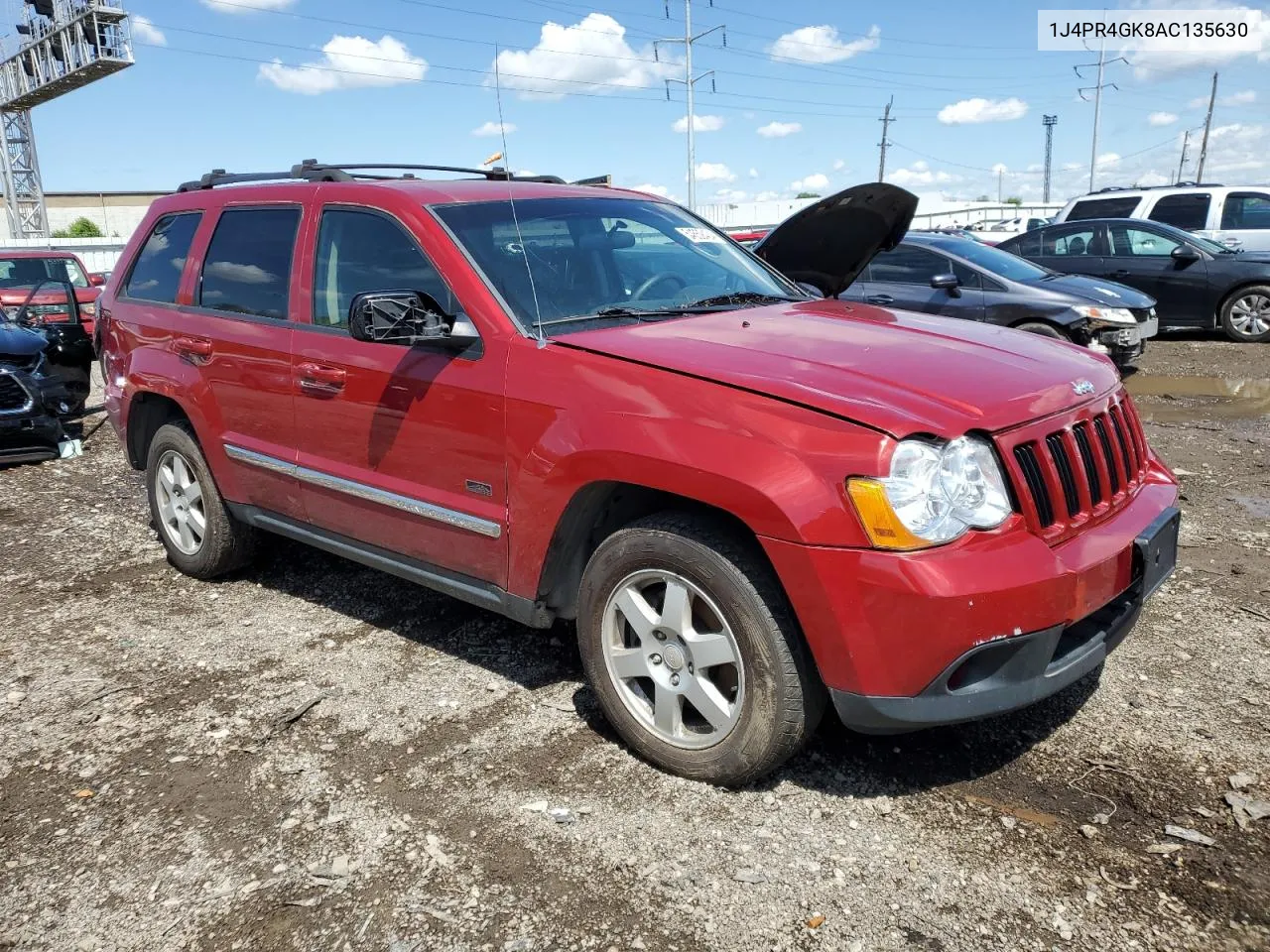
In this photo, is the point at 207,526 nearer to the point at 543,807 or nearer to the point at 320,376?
the point at 320,376

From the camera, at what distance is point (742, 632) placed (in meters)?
2.81

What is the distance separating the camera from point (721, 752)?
2982 millimetres

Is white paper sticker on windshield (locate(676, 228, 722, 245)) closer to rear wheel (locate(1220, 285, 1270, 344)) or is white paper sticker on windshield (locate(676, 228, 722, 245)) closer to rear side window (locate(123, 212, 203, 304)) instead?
rear side window (locate(123, 212, 203, 304))

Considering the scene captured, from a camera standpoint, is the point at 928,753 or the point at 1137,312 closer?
the point at 928,753

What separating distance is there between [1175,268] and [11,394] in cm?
1269

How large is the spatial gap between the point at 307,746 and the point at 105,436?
739 cm

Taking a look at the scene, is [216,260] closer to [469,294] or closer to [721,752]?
[469,294]

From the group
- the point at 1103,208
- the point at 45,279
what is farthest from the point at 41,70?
the point at 1103,208

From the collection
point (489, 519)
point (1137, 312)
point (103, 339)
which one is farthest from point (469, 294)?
point (1137, 312)

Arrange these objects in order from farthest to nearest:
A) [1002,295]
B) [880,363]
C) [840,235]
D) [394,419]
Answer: [1002,295] < [840,235] < [394,419] < [880,363]

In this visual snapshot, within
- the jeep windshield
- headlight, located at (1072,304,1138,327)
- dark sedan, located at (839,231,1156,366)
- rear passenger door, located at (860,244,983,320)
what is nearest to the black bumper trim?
the jeep windshield

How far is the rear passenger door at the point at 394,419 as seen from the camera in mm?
3420

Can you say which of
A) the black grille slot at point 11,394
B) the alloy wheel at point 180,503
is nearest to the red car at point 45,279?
the black grille slot at point 11,394

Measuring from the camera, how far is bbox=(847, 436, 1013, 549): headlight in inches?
101
